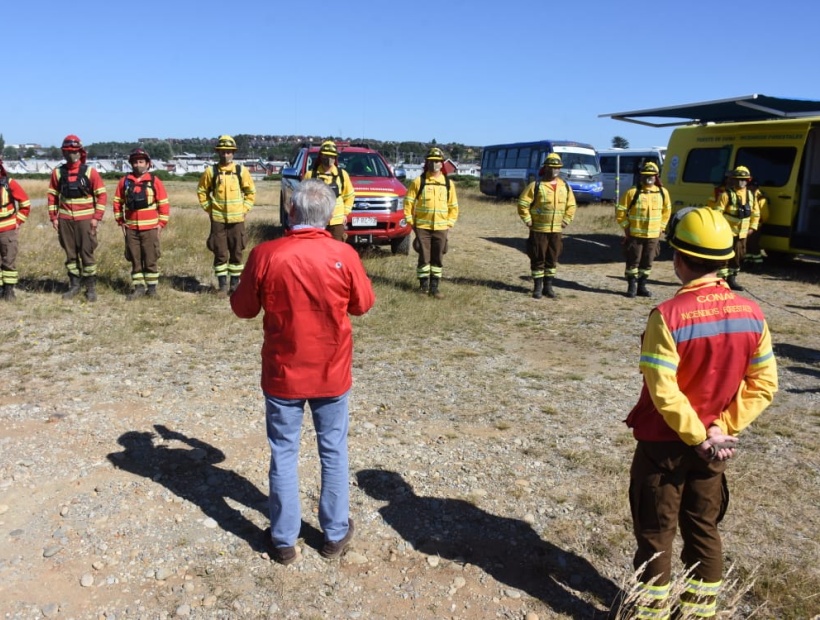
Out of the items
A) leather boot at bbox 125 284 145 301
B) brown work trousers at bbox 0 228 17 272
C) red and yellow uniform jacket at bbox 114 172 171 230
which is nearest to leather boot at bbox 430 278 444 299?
red and yellow uniform jacket at bbox 114 172 171 230

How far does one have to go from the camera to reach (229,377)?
607 centimetres

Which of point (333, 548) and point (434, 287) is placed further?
point (434, 287)

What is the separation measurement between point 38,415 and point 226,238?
435 cm

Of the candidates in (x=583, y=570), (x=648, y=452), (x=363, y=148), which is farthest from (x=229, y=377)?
(x=363, y=148)

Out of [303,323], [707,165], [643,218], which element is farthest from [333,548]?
[707,165]

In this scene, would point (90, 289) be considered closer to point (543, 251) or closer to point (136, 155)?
point (136, 155)

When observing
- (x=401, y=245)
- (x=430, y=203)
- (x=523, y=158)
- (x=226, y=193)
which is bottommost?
(x=401, y=245)

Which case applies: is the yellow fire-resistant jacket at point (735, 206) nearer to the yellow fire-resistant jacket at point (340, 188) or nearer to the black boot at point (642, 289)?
the black boot at point (642, 289)

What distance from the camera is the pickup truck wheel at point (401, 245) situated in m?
12.8

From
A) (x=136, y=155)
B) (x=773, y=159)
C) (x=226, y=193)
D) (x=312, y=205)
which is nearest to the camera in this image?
(x=312, y=205)

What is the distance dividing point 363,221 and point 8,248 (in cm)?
553

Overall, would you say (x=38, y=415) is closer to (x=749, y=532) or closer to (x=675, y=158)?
(x=749, y=532)

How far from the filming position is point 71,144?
8273mm

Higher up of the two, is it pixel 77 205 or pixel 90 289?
pixel 77 205
